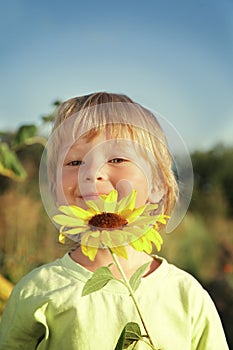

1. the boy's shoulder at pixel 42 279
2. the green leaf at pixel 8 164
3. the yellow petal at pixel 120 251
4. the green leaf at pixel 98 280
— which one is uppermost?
the yellow petal at pixel 120 251

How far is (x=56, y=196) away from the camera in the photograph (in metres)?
1.12

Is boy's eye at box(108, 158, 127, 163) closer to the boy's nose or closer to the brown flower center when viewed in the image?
the boy's nose

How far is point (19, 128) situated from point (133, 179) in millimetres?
1412

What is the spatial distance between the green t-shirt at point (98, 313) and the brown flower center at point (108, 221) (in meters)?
0.24

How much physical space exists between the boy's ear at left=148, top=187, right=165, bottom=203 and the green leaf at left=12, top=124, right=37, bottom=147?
4.36 feet

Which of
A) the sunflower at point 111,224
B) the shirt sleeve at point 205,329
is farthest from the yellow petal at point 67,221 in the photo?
the shirt sleeve at point 205,329

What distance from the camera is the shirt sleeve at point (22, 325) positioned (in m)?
1.15

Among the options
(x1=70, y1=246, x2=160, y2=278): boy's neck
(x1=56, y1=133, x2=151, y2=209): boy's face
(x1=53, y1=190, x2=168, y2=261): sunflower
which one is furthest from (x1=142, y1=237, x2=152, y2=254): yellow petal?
(x1=70, y1=246, x2=160, y2=278): boy's neck

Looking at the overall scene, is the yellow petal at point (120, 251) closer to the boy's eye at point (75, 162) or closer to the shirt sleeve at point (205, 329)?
the boy's eye at point (75, 162)

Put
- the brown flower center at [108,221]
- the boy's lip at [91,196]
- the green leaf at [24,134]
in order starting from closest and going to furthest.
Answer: the brown flower center at [108,221] < the boy's lip at [91,196] < the green leaf at [24,134]

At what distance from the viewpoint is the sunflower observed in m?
0.94

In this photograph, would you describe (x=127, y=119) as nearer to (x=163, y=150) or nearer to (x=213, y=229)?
(x=163, y=150)

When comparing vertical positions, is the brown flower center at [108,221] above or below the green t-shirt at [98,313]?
above

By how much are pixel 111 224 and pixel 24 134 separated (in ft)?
4.93
